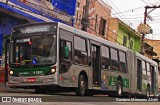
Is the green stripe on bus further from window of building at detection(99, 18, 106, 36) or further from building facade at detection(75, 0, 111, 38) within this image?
window of building at detection(99, 18, 106, 36)

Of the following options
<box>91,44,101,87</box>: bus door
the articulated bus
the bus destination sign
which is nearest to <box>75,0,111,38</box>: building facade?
<box>91,44,101,87</box>: bus door

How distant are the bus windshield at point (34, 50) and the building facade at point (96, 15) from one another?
14.2 metres

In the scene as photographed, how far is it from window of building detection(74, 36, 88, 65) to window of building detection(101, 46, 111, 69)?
1809 millimetres

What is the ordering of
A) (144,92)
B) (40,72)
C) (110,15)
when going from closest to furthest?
1. (40,72)
2. (144,92)
3. (110,15)

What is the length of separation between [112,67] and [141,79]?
5.97 meters

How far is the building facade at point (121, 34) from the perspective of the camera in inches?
1472

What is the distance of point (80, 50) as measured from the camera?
51.1 ft

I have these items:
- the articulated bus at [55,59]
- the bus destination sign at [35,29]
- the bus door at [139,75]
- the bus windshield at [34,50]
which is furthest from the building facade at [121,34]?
the bus windshield at [34,50]

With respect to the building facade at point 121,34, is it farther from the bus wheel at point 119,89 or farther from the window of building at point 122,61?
the bus wheel at point 119,89

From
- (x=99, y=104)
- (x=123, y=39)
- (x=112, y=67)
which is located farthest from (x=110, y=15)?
(x=99, y=104)

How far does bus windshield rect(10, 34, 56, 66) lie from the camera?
1412 centimetres

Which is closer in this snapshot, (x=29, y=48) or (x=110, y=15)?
(x=29, y=48)

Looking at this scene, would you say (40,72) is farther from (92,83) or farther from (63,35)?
(92,83)

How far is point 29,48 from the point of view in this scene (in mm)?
14445
